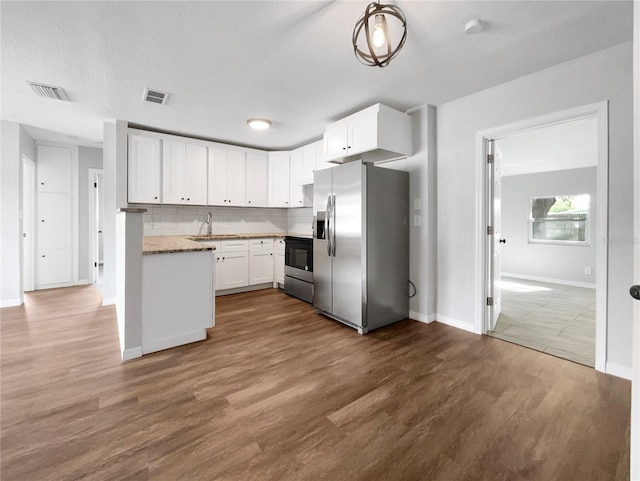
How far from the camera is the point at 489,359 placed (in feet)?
8.17

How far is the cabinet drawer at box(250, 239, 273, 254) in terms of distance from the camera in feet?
16.2

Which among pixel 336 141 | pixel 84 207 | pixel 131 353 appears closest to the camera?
pixel 131 353

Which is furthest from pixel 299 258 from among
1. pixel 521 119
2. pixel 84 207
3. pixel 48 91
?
pixel 84 207

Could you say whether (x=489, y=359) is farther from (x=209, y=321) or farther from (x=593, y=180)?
(x=593, y=180)

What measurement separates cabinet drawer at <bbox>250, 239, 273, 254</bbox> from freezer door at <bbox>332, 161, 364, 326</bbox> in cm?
199

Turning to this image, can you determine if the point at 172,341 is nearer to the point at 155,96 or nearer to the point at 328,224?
the point at 328,224

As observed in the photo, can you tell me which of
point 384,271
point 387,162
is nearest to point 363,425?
point 384,271

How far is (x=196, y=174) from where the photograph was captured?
464 cm

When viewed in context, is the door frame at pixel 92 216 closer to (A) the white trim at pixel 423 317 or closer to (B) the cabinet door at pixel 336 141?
(B) the cabinet door at pixel 336 141

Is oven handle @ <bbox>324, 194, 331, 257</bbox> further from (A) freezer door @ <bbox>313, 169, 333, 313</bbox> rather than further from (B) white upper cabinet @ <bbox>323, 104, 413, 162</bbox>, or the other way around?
(B) white upper cabinet @ <bbox>323, 104, 413, 162</bbox>

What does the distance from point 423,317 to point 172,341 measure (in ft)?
8.76

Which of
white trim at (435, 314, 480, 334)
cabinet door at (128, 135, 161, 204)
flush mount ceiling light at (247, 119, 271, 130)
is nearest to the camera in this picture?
white trim at (435, 314, 480, 334)

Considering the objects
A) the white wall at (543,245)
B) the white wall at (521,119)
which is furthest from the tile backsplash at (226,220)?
the white wall at (543,245)

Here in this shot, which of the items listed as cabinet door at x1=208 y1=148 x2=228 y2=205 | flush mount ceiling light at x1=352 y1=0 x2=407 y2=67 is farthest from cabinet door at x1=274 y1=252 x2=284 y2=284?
flush mount ceiling light at x1=352 y1=0 x2=407 y2=67
